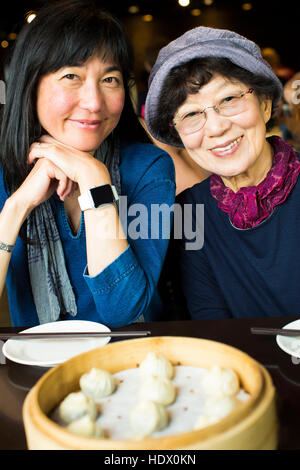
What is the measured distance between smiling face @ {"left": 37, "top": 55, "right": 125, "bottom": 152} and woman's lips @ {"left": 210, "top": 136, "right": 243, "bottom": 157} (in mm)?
338

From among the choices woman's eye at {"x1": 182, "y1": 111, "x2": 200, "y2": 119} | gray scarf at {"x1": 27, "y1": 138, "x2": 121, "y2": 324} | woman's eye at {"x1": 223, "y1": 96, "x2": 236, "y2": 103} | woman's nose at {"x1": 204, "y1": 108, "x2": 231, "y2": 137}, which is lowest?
gray scarf at {"x1": 27, "y1": 138, "x2": 121, "y2": 324}

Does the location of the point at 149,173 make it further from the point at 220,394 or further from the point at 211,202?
the point at 220,394

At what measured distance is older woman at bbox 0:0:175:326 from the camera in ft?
4.02

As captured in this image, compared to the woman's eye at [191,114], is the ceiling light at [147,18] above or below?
above

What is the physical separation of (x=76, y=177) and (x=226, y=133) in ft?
1.47

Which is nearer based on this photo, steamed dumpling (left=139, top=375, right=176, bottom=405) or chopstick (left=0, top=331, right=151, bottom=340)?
steamed dumpling (left=139, top=375, right=176, bottom=405)

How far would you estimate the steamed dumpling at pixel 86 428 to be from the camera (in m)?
0.52

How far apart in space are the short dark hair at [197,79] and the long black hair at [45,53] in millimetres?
177

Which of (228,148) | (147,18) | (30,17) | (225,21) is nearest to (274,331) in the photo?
(228,148)

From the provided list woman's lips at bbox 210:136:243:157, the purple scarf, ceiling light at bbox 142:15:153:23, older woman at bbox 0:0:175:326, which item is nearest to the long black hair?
older woman at bbox 0:0:175:326

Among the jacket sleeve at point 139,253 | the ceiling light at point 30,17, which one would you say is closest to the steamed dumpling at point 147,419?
the jacket sleeve at point 139,253

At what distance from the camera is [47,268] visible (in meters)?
1.45

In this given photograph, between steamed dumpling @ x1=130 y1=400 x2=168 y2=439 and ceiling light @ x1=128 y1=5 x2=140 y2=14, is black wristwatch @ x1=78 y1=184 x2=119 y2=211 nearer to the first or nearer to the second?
steamed dumpling @ x1=130 y1=400 x2=168 y2=439

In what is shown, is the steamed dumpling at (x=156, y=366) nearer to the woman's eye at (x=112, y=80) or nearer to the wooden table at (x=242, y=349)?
the wooden table at (x=242, y=349)
